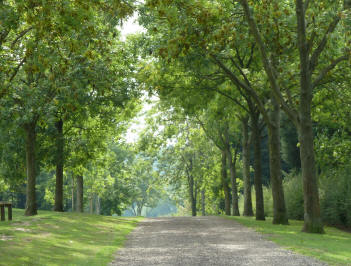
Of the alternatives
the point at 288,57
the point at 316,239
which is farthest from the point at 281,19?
the point at 316,239

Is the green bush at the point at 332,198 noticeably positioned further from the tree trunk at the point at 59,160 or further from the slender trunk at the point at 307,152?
the tree trunk at the point at 59,160

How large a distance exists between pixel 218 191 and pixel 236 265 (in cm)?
3492

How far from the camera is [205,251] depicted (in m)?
12.2

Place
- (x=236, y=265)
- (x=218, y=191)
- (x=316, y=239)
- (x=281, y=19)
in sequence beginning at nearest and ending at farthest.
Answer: (x=236, y=265) < (x=316, y=239) < (x=281, y=19) < (x=218, y=191)

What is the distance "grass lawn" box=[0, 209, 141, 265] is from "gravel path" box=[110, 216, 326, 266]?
26.6 inches

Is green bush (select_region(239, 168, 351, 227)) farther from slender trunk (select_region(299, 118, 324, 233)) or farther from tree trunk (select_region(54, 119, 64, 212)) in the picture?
tree trunk (select_region(54, 119, 64, 212))

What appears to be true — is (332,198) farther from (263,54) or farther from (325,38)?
(263,54)

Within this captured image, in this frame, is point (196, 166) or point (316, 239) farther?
point (196, 166)

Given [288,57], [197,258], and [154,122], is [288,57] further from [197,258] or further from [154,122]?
[154,122]

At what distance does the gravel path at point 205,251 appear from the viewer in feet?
34.6

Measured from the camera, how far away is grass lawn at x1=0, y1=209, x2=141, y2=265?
37.0 feet

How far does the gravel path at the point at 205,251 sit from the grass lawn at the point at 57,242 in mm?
676

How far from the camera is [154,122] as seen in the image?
37125mm

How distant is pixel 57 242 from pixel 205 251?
503 cm
